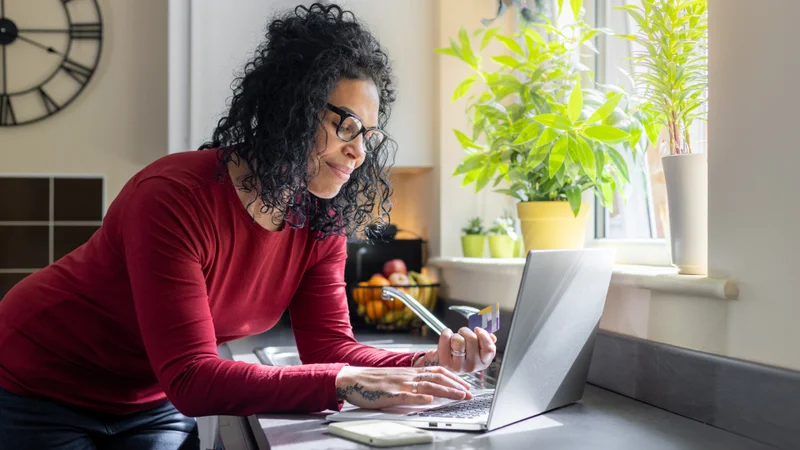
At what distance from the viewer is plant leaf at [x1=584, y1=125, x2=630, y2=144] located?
1.39m

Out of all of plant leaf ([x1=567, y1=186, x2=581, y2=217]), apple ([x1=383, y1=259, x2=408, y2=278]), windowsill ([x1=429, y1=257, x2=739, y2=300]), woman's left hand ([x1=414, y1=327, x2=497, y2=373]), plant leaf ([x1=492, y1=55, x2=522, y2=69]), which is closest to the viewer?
windowsill ([x1=429, y1=257, x2=739, y2=300])

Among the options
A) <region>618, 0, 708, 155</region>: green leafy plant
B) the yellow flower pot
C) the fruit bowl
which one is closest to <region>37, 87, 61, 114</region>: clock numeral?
the fruit bowl

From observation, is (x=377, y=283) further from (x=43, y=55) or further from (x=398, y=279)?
(x=43, y=55)

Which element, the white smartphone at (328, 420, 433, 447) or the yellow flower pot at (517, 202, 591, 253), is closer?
the white smartphone at (328, 420, 433, 447)

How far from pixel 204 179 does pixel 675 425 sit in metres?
0.75

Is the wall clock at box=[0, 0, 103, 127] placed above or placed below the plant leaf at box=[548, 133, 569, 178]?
above

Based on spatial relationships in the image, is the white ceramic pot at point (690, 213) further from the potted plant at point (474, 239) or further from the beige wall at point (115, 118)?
the beige wall at point (115, 118)

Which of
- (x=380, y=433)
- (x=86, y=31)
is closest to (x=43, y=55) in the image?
(x=86, y=31)

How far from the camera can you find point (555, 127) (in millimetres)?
1445

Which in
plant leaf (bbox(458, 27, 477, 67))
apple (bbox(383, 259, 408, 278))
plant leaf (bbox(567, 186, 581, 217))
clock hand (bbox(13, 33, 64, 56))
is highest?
clock hand (bbox(13, 33, 64, 56))

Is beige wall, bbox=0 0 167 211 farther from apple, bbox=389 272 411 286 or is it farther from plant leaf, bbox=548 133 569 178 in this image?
plant leaf, bbox=548 133 569 178

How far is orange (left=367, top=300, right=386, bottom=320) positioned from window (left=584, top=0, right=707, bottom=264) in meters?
0.64

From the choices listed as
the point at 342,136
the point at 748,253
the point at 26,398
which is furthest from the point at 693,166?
the point at 26,398

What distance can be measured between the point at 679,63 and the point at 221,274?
802 mm
